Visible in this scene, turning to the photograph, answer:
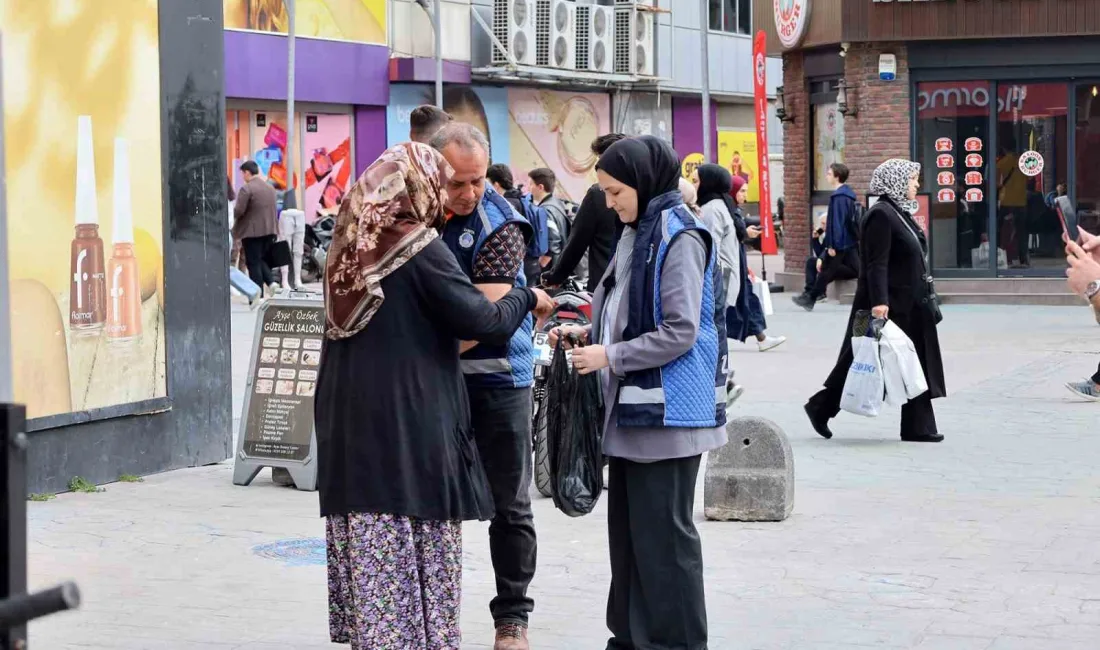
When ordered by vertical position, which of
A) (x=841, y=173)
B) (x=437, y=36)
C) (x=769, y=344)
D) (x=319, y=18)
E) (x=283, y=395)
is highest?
(x=319, y=18)

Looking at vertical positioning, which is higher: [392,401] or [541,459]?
[392,401]

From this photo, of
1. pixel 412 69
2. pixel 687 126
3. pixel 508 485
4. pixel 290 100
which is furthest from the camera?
pixel 687 126

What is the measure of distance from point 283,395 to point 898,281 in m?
4.08

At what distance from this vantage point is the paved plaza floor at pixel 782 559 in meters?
6.05

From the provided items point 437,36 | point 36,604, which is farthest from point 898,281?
point 437,36

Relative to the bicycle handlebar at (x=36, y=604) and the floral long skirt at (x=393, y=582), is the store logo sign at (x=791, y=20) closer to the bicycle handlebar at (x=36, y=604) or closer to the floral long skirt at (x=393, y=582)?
the floral long skirt at (x=393, y=582)

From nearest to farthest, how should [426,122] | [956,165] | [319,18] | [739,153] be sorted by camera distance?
[426,122], [956,165], [319,18], [739,153]

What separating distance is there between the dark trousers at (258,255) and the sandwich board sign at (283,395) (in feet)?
43.3

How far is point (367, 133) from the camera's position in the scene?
1358 inches

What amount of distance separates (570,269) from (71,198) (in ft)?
10.1

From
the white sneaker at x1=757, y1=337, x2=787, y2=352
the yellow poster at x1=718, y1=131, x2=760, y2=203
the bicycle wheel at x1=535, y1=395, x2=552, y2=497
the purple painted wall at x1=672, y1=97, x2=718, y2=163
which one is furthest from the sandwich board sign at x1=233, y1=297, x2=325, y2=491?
the yellow poster at x1=718, y1=131, x2=760, y2=203

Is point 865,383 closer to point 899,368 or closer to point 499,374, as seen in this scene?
point 899,368

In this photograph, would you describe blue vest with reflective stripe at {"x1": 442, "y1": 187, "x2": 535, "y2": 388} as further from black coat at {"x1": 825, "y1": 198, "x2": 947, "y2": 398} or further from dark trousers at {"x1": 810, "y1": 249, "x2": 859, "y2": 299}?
dark trousers at {"x1": 810, "y1": 249, "x2": 859, "y2": 299}

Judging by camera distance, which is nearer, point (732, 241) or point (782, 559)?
point (782, 559)
